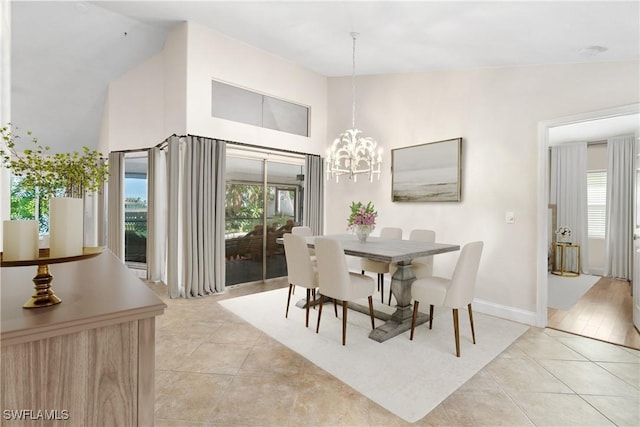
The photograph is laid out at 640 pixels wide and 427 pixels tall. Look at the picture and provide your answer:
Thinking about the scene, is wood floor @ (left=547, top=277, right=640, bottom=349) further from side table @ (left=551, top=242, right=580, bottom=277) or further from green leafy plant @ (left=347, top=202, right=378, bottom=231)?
green leafy plant @ (left=347, top=202, right=378, bottom=231)

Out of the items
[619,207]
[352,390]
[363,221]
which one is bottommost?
[352,390]

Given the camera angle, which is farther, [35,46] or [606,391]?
[35,46]

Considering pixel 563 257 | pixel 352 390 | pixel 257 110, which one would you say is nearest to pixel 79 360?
pixel 352 390

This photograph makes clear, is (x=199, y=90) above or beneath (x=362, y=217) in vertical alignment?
above

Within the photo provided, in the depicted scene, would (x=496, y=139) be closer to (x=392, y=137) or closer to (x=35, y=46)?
(x=392, y=137)

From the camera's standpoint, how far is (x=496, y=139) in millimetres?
3570

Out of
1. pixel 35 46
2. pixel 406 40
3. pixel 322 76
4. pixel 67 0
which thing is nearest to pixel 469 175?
pixel 406 40

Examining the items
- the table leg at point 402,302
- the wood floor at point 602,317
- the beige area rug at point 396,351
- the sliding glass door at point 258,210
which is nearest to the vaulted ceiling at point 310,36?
the sliding glass door at point 258,210

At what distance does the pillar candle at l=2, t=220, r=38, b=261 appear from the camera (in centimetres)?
89

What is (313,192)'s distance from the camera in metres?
5.36

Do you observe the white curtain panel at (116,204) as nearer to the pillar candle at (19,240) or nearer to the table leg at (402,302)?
the table leg at (402,302)

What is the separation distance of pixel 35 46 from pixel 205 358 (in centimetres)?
441

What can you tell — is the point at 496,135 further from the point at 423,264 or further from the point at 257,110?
the point at 257,110

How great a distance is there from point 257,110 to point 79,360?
168 inches
